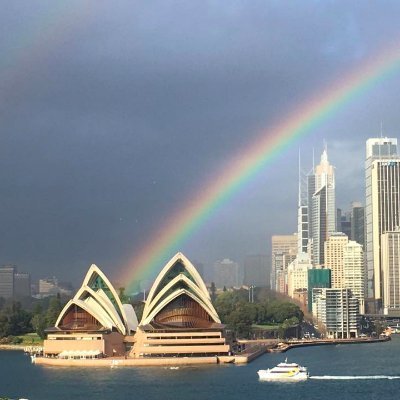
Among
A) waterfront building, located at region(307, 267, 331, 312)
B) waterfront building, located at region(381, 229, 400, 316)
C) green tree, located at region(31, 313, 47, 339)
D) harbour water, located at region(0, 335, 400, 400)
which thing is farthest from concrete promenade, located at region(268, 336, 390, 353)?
waterfront building, located at region(381, 229, 400, 316)

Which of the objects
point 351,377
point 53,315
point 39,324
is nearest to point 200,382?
point 351,377

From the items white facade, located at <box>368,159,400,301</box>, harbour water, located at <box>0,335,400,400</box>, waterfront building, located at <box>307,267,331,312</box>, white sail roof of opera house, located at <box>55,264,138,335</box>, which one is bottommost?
harbour water, located at <box>0,335,400,400</box>

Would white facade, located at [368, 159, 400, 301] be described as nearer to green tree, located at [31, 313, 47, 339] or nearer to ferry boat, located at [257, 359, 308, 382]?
green tree, located at [31, 313, 47, 339]

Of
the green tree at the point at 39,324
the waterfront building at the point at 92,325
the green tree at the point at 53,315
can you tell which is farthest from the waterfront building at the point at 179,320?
the green tree at the point at 39,324

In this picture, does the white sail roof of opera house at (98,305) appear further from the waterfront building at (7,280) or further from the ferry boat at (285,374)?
the waterfront building at (7,280)

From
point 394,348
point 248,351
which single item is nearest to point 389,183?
point 394,348

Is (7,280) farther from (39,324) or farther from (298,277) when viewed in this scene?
(39,324)

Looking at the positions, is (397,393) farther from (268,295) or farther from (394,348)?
(268,295)
